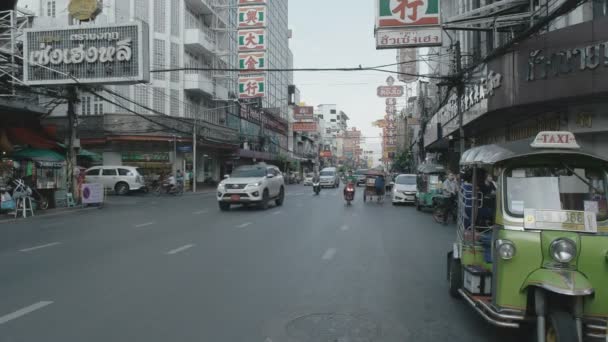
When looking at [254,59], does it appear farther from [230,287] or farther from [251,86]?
[230,287]

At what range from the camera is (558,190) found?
15.9ft

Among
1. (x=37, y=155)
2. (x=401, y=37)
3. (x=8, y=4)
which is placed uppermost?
(x=8, y=4)

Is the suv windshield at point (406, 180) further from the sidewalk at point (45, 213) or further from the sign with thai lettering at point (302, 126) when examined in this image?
the sign with thai lettering at point (302, 126)

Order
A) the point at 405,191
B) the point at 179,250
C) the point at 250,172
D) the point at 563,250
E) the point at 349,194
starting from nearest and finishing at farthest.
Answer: the point at 563,250
the point at 179,250
the point at 250,172
the point at 349,194
the point at 405,191

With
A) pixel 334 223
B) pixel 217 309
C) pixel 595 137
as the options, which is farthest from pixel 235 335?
pixel 595 137

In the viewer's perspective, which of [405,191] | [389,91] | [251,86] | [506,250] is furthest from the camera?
[389,91]

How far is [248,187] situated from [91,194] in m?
8.18

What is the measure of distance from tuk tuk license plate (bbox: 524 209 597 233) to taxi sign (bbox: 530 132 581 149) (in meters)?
0.64

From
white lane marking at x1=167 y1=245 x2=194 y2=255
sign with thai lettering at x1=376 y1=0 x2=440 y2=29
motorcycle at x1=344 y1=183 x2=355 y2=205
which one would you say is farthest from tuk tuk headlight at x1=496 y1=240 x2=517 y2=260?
motorcycle at x1=344 y1=183 x2=355 y2=205

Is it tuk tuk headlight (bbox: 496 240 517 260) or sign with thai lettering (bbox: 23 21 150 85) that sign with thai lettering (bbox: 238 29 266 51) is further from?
tuk tuk headlight (bbox: 496 240 517 260)

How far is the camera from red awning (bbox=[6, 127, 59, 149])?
22.3 metres

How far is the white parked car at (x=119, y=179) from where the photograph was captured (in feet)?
104

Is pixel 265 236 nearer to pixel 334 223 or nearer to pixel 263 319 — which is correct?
pixel 334 223

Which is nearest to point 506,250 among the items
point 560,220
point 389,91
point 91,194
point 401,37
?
point 560,220
